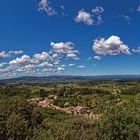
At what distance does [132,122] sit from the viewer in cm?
5509

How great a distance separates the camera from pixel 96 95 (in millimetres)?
181875

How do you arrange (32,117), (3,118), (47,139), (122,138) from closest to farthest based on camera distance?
1. (47,139)
2. (122,138)
3. (3,118)
4. (32,117)

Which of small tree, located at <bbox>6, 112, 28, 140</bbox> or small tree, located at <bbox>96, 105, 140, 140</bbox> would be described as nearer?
small tree, located at <bbox>6, 112, 28, 140</bbox>

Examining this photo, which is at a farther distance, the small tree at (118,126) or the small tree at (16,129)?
the small tree at (118,126)

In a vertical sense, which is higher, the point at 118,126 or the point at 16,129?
the point at 16,129

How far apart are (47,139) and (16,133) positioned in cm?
1034

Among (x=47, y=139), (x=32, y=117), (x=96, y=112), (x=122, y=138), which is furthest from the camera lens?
(x=96, y=112)

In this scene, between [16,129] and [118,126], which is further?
[118,126]

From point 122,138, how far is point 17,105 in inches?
1149

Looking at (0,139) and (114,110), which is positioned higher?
(114,110)

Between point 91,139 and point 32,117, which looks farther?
point 32,117

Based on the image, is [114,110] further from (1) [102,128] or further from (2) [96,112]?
(2) [96,112]

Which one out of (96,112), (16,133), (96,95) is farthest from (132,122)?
(96,95)

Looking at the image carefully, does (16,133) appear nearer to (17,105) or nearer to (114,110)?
(114,110)
